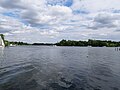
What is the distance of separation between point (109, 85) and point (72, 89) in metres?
6.58

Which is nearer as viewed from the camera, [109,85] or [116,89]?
[116,89]

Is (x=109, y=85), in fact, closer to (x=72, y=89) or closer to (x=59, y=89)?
(x=72, y=89)

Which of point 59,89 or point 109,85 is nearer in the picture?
point 59,89

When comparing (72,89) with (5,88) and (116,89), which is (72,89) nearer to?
(116,89)

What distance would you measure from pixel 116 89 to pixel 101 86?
2.25 metres

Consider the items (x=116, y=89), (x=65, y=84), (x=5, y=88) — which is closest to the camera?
(x=5, y=88)

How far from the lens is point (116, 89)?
80.4 ft

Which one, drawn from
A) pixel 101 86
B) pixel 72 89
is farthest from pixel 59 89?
pixel 101 86

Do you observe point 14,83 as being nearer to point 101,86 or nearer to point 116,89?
point 101,86

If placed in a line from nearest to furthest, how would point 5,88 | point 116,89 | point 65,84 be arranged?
point 5,88
point 116,89
point 65,84

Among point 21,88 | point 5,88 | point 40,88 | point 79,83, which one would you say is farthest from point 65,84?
point 5,88

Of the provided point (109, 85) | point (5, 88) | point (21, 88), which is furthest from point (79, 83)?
point (5, 88)

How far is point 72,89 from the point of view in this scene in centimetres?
2366

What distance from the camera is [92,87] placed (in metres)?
25.2
